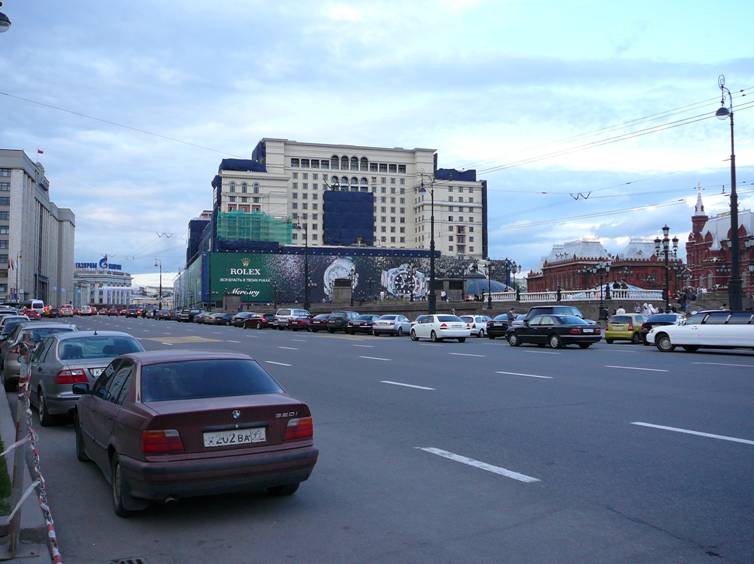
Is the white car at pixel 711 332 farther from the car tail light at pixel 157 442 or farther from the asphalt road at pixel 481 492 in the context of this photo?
the car tail light at pixel 157 442

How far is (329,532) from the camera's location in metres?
5.70

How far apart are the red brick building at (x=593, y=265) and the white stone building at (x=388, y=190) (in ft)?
106

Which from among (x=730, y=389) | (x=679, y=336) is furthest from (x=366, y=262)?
(x=730, y=389)

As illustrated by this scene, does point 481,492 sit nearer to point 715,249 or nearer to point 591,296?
point 591,296

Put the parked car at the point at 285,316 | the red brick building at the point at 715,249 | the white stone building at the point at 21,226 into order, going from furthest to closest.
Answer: the white stone building at the point at 21,226 → the red brick building at the point at 715,249 → the parked car at the point at 285,316

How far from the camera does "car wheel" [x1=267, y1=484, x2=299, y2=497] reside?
670cm

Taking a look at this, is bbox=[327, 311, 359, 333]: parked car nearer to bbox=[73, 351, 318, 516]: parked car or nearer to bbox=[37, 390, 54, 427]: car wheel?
bbox=[37, 390, 54, 427]: car wheel

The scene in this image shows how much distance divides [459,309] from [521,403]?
188ft

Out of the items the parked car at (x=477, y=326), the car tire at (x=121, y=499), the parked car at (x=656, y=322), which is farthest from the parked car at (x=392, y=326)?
the car tire at (x=121, y=499)

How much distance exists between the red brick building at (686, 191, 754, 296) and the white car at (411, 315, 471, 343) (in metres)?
58.0

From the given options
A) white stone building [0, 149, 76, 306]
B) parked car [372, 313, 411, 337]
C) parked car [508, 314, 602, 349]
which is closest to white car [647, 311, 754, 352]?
parked car [508, 314, 602, 349]

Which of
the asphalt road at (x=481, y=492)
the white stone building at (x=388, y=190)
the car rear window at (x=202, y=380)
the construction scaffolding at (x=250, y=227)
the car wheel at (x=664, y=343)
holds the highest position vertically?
the white stone building at (x=388, y=190)

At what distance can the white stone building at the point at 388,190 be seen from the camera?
16600 cm

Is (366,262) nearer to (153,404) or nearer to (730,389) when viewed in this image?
(730,389)
